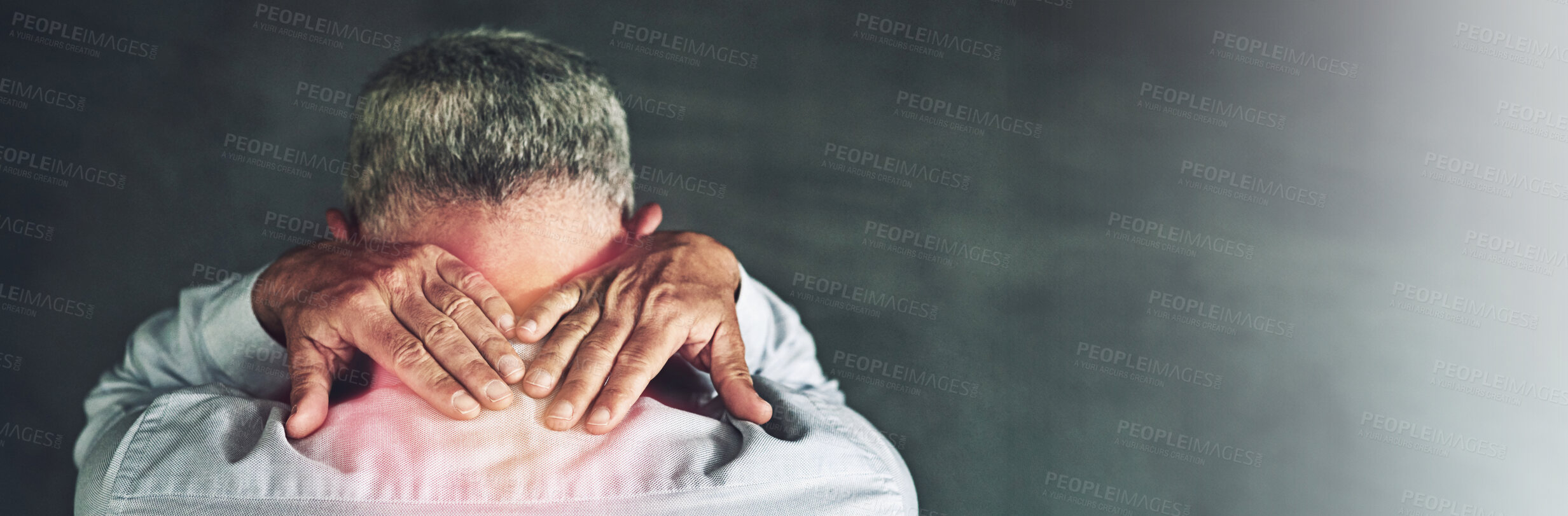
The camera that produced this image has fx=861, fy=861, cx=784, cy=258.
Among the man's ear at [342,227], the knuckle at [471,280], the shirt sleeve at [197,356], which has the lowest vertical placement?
the shirt sleeve at [197,356]

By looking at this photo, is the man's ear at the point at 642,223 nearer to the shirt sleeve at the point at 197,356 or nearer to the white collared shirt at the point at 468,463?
the white collared shirt at the point at 468,463

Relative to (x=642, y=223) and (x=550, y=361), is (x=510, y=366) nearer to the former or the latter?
(x=550, y=361)

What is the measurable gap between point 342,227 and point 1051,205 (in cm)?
163

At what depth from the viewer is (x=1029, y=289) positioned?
212 centimetres

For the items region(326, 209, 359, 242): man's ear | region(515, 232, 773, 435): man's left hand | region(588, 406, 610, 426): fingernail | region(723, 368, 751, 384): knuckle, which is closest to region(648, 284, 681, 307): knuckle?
region(515, 232, 773, 435): man's left hand

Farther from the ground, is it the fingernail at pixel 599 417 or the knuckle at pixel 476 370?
the knuckle at pixel 476 370

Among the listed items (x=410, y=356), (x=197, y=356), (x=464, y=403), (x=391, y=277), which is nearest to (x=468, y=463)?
(x=464, y=403)

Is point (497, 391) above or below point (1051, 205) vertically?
below

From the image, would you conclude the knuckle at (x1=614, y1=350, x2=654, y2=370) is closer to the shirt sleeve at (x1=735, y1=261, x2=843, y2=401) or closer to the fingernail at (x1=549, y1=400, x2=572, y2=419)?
the fingernail at (x1=549, y1=400, x2=572, y2=419)

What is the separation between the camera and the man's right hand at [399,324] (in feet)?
2.66

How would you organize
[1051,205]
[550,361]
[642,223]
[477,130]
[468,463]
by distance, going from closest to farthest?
[468,463] < [550,361] < [477,130] < [642,223] < [1051,205]

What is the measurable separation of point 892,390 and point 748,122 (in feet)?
2.42

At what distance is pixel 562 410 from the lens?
2.60ft

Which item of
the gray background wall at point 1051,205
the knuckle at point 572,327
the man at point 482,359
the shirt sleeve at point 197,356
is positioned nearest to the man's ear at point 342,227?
the man at point 482,359
